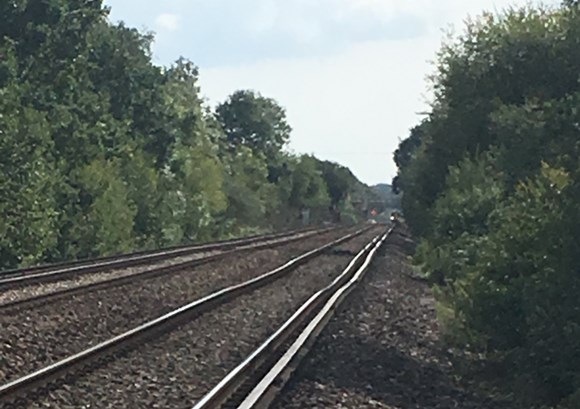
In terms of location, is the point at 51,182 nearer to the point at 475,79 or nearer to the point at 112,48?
the point at 475,79

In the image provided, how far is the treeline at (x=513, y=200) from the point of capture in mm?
14883

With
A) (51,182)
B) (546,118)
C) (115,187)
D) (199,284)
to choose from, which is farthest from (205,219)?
(546,118)

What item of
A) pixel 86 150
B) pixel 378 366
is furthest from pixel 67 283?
pixel 86 150

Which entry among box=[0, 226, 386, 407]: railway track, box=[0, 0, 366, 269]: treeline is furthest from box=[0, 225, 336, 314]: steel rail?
box=[0, 0, 366, 269]: treeline

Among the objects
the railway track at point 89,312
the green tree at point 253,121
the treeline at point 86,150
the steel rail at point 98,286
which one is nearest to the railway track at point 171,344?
the railway track at point 89,312

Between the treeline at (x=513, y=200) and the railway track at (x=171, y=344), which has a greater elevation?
the treeline at (x=513, y=200)

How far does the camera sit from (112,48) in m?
69.1

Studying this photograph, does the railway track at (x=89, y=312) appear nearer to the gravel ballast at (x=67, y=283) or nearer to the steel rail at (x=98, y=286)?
the steel rail at (x=98, y=286)

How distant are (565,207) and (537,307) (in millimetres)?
1487

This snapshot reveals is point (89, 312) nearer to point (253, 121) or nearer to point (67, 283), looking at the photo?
point (67, 283)

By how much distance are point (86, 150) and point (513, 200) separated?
35.3 meters

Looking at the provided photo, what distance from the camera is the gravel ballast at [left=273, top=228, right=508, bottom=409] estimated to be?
1392 centimetres

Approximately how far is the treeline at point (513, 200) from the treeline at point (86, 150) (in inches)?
528

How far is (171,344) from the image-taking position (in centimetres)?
1792
